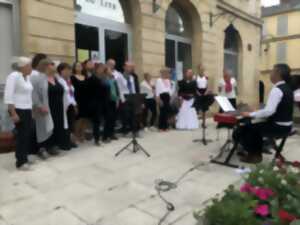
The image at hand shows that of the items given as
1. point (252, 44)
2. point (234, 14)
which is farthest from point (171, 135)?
point (252, 44)

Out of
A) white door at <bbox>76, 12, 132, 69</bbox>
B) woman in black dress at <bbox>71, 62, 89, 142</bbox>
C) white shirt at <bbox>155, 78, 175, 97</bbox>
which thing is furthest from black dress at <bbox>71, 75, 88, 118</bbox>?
white shirt at <bbox>155, 78, 175, 97</bbox>

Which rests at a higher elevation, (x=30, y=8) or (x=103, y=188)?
(x=30, y=8)

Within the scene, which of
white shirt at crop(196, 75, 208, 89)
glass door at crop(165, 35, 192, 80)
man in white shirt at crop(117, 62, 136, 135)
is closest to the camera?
man in white shirt at crop(117, 62, 136, 135)

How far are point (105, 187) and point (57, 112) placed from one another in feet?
5.89

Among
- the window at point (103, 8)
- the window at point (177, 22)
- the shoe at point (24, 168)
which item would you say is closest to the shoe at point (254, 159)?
the shoe at point (24, 168)

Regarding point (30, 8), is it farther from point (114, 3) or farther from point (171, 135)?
point (171, 135)

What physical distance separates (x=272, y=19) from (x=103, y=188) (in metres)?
29.4

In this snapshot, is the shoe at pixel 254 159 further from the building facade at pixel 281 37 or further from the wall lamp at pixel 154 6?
the building facade at pixel 281 37

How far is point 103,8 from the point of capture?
7.76m

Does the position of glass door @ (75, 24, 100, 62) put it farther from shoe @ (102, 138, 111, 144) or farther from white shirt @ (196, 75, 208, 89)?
white shirt @ (196, 75, 208, 89)

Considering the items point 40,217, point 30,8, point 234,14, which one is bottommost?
point 40,217

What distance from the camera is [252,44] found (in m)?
14.4

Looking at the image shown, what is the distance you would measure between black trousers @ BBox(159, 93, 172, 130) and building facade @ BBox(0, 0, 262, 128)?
49.4 inches

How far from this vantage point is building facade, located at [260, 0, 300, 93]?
2695 cm
